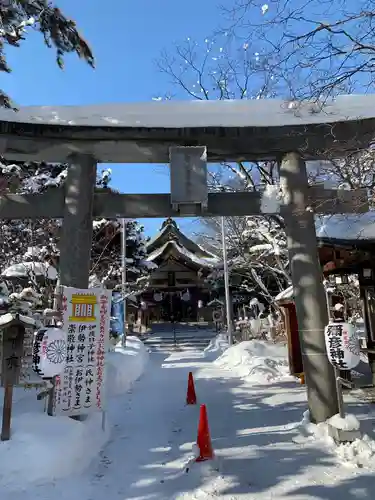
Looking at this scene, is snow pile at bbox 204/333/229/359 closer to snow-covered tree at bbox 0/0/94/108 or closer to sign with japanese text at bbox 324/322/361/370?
sign with japanese text at bbox 324/322/361/370

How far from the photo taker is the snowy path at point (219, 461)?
14.5 ft

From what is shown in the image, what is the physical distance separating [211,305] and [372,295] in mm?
20249

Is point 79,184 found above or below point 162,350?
above

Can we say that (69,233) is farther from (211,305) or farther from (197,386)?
(211,305)

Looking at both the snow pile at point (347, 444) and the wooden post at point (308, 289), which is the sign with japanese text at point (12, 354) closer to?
the snow pile at point (347, 444)

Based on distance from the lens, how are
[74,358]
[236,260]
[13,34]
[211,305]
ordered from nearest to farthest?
[13,34] < [74,358] < [236,260] < [211,305]

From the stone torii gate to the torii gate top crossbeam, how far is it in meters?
0.02

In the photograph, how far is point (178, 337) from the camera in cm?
2642

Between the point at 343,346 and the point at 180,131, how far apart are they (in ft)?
15.3

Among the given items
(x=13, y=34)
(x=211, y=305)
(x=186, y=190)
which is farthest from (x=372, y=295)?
(x=211, y=305)

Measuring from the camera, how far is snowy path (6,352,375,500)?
4.43 meters

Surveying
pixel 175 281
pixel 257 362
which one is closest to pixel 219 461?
pixel 257 362

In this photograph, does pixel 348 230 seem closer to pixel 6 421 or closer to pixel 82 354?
pixel 82 354

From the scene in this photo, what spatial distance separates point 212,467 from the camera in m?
5.12
